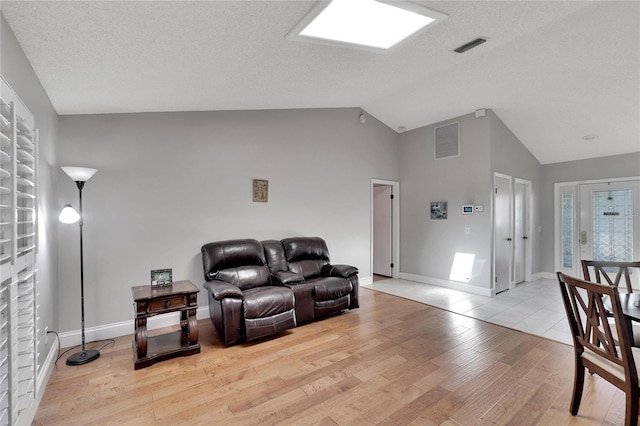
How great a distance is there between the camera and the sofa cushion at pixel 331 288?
3.73 meters

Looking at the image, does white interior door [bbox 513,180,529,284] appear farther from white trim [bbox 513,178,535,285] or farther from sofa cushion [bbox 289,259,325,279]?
sofa cushion [bbox 289,259,325,279]

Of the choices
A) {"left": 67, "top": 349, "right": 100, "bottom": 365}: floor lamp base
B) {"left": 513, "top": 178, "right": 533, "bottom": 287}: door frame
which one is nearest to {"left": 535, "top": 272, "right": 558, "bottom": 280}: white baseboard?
{"left": 513, "top": 178, "right": 533, "bottom": 287}: door frame

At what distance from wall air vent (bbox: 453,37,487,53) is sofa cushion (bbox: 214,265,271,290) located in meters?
3.35

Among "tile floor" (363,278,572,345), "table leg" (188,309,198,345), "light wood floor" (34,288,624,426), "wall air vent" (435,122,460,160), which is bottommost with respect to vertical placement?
"tile floor" (363,278,572,345)

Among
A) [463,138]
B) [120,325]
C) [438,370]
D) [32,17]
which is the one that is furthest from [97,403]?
[463,138]

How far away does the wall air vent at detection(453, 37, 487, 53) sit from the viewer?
2988 mm

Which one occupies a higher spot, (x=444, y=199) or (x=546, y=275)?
(x=444, y=199)

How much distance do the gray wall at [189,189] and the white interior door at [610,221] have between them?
447 cm

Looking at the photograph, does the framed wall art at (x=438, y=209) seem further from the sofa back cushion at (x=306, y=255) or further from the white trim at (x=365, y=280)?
the sofa back cushion at (x=306, y=255)

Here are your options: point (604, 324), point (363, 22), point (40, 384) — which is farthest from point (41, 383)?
point (604, 324)

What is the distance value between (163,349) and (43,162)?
1.97 meters

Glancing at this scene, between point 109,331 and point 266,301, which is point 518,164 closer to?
point 266,301

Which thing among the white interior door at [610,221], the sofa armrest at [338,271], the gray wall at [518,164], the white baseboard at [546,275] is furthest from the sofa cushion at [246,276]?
the white interior door at [610,221]

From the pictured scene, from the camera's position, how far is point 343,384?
2.36 metres
